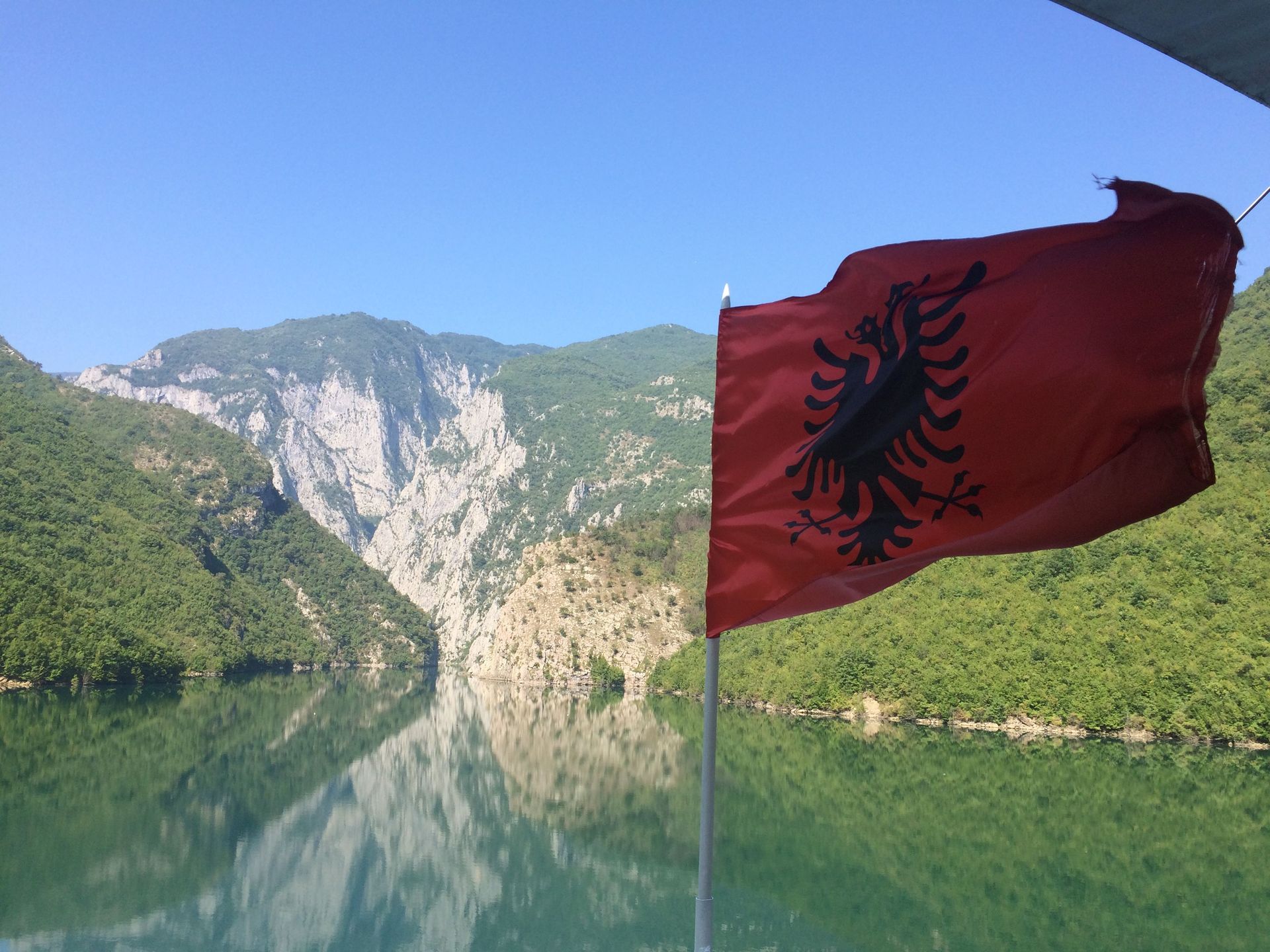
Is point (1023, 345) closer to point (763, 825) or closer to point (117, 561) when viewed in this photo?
point (763, 825)

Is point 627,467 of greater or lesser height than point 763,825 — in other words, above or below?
above

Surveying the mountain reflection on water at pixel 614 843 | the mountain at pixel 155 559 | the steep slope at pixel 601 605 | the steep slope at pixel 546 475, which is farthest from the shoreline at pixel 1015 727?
the steep slope at pixel 546 475

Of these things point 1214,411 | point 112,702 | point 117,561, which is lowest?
point 112,702

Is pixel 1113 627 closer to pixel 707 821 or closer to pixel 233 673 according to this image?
pixel 707 821

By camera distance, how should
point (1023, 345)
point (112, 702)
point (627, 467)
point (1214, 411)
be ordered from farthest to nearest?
point (627, 467)
point (112, 702)
point (1214, 411)
point (1023, 345)

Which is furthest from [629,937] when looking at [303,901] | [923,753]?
[923,753]

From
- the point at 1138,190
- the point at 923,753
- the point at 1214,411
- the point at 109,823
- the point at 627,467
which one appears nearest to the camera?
the point at 1138,190

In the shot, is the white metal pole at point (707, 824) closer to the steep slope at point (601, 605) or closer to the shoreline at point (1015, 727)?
the shoreline at point (1015, 727)
